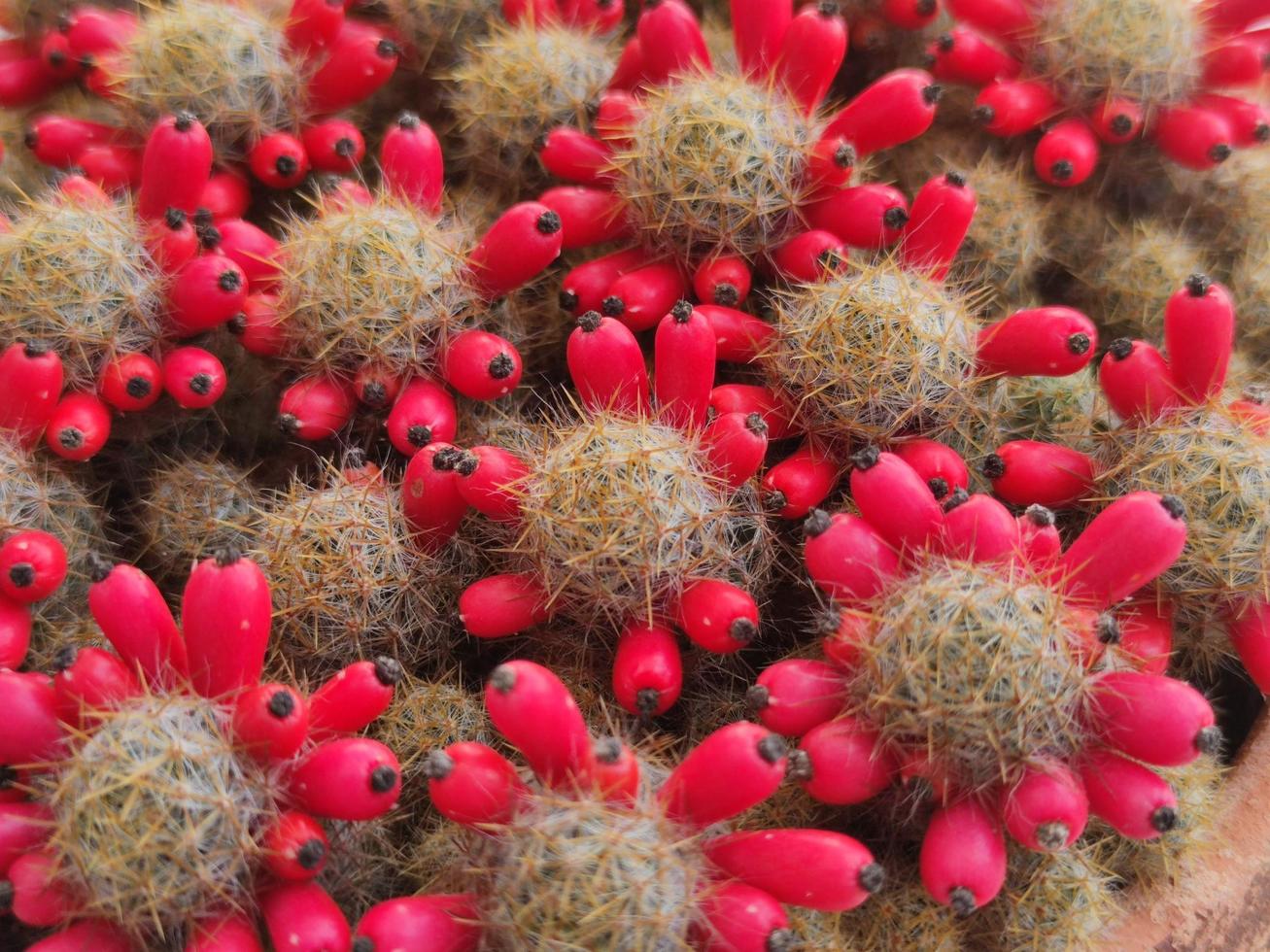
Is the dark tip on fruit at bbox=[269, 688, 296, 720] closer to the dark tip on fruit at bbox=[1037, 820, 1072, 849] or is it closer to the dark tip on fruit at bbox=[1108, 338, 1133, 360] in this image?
the dark tip on fruit at bbox=[1037, 820, 1072, 849]

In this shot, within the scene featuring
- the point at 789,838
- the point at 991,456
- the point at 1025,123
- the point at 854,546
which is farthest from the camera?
the point at 1025,123

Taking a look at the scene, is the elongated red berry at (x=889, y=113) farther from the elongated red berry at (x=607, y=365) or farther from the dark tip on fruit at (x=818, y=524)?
the dark tip on fruit at (x=818, y=524)

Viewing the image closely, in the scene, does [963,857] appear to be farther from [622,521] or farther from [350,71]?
[350,71]

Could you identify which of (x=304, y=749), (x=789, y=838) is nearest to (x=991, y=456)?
(x=789, y=838)

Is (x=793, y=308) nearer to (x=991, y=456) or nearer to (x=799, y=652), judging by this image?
(x=991, y=456)

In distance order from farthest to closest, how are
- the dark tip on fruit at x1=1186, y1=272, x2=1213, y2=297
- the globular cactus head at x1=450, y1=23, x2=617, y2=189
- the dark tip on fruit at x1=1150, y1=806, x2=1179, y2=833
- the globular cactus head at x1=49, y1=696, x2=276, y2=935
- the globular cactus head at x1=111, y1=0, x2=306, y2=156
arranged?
the globular cactus head at x1=450, y1=23, x2=617, y2=189, the globular cactus head at x1=111, y1=0, x2=306, y2=156, the dark tip on fruit at x1=1186, y1=272, x2=1213, y2=297, the dark tip on fruit at x1=1150, y1=806, x2=1179, y2=833, the globular cactus head at x1=49, y1=696, x2=276, y2=935

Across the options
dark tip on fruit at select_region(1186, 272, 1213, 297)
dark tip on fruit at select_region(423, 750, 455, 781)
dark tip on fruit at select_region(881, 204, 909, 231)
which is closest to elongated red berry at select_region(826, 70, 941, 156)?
dark tip on fruit at select_region(881, 204, 909, 231)

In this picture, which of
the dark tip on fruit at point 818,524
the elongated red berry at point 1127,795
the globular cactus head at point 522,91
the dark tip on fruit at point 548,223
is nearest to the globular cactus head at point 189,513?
the dark tip on fruit at point 548,223
